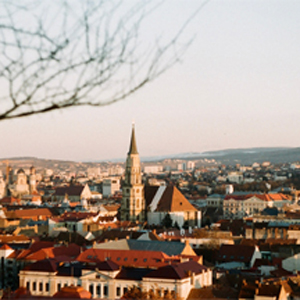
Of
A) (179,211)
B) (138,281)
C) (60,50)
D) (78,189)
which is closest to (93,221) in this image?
(179,211)

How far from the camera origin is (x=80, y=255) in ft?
102

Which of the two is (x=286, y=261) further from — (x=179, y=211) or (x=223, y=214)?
(x=223, y=214)

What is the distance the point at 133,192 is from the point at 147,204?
7.01 ft

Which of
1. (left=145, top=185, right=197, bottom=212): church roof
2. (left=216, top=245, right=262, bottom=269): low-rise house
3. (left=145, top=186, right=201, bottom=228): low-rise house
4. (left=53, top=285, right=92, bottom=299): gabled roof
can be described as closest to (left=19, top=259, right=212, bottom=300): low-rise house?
(left=53, top=285, right=92, bottom=299): gabled roof

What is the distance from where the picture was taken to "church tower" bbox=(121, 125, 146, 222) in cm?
5791

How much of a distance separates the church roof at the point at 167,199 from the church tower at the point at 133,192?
137cm

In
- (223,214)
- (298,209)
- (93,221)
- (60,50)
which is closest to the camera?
(60,50)

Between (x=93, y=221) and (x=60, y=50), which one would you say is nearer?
(x=60, y=50)

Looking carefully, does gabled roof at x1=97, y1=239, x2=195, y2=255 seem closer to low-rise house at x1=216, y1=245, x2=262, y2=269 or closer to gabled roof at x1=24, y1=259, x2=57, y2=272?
low-rise house at x1=216, y1=245, x2=262, y2=269

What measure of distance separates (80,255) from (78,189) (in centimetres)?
6497

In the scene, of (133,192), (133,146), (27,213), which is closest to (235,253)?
(133,192)

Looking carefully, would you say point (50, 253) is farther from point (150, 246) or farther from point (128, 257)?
point (150, 246)

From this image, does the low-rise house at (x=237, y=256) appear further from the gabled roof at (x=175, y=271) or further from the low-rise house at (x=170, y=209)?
the low-rise house at (x=170, y=209)

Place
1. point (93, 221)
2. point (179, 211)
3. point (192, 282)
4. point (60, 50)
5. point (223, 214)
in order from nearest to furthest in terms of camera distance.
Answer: point (60, 50)
point (192, 282)
point (93, 221)
point (179, 211)
point (223, 214)
